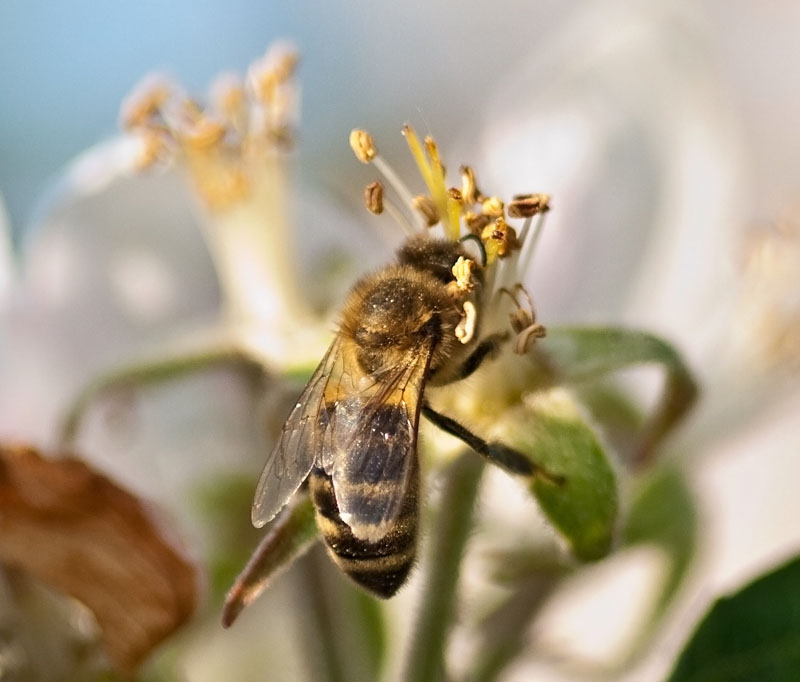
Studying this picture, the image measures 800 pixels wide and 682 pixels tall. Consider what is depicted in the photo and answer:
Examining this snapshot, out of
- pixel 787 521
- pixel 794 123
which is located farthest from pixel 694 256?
pixel 794 123

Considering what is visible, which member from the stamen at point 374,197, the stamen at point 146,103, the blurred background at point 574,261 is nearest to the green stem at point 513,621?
the blurred background at point 574,261

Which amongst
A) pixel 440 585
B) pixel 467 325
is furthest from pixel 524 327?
pixel 440 585

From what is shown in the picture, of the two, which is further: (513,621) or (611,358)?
(513,621)

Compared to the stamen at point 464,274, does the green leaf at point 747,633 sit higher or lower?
lower

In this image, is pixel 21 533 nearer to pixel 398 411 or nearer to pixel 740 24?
pixel 398 411

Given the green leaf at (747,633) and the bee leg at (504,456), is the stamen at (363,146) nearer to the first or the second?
the bee leg at (504,456)

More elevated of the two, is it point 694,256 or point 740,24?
point 694,256

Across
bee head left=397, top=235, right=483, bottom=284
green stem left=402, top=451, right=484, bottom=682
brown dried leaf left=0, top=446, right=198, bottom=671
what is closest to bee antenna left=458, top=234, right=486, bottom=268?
bee head left=397, top=235, right=483, bottom=284

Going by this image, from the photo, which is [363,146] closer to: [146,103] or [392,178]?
[392,178]
